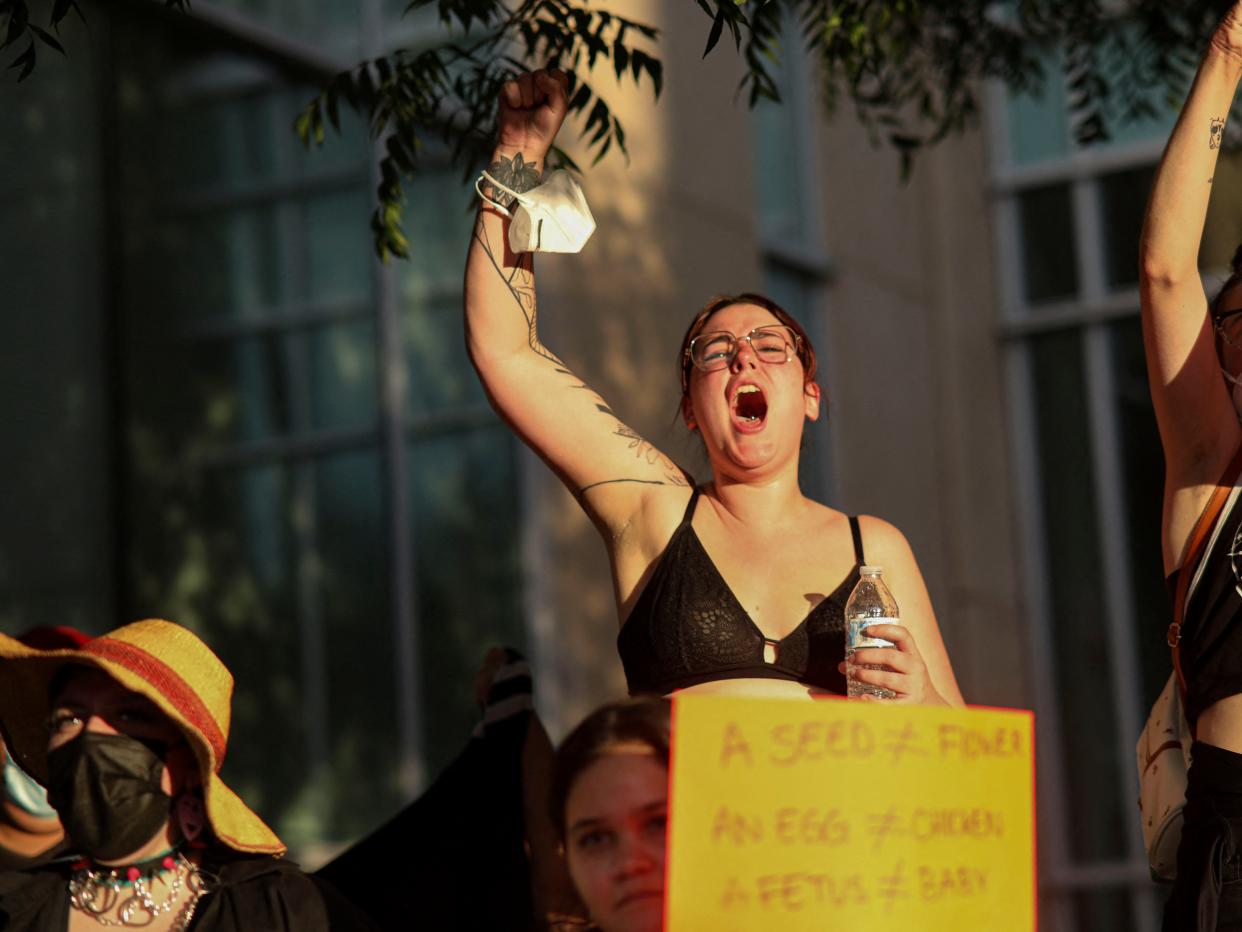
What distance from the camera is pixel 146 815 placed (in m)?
3.31

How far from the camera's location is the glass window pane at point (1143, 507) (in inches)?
452

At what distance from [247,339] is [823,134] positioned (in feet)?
15.3

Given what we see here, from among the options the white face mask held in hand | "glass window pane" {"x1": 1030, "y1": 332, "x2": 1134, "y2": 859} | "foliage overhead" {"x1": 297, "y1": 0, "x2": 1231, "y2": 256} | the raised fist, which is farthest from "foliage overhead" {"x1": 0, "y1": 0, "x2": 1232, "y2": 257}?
"glass window pane" {"x1": 1030, "y1": 332, "x2": 1134, "y2": 859}

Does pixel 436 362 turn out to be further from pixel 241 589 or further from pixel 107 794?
pixel 107 794

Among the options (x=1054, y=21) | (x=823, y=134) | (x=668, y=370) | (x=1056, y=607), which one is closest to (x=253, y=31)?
(x=668, y=370)

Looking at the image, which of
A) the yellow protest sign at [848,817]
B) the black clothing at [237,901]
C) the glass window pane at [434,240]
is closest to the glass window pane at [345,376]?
the glass window pane at [434,240]

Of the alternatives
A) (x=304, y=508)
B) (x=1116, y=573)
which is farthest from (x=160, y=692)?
(x=1116, y=573)

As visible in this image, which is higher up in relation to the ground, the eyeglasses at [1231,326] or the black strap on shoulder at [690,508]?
the eyeglasses at [1231,326]

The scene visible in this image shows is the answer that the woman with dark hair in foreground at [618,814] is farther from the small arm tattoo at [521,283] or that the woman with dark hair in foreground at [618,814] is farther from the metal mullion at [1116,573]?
the metal mullion at [1116,573]

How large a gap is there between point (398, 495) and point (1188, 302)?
17.3 feet

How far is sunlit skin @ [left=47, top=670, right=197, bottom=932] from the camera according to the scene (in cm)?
337

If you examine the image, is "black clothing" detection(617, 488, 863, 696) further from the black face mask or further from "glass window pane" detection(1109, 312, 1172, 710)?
"glass window pane" detection(1109, 312, 1172, 710)

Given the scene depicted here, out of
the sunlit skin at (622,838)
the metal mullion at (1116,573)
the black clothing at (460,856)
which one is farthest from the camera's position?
the metal mullion at (1116,573)

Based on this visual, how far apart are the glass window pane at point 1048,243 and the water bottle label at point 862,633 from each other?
29.8 ft
